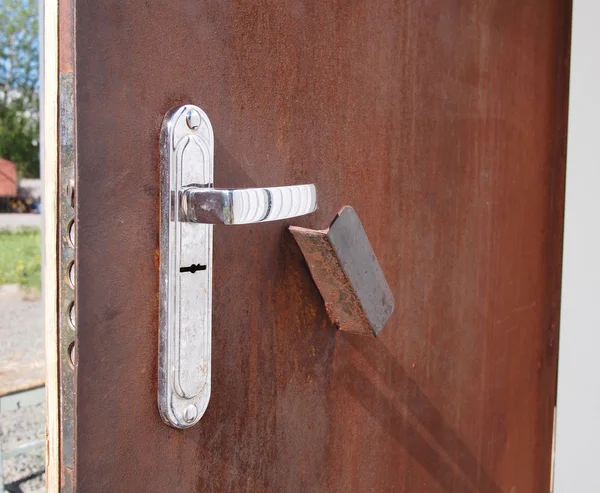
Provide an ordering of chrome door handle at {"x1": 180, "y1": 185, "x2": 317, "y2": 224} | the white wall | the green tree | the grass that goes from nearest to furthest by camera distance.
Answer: chrome door handle at {"x1": 180, "y1": 185, "x2": 317, "y2": 224}, the white wall, the grass, the green tree

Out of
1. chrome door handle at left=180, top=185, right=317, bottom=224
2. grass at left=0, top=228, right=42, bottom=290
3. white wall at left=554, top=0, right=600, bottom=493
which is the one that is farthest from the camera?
grass at left=0, top=228, right=42, bottom=290

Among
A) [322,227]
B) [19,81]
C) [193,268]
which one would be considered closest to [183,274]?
[193,268]

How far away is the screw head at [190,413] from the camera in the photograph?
1.38 feet

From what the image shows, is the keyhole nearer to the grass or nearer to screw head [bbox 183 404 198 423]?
screw head [bbox 183 404 198 423]

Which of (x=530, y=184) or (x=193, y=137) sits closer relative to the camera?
(x=193, y=137)

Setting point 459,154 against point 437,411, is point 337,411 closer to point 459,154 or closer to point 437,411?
point 437,411

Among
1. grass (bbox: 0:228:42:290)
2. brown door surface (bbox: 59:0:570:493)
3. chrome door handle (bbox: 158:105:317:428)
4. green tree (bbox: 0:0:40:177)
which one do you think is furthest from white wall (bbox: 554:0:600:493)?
green tree (bbox: 0:0:40:177)

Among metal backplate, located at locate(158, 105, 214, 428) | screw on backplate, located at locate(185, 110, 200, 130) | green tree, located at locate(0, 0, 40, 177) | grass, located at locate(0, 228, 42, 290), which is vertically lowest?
A: grass, located at locate(0, 228, 42, 290)

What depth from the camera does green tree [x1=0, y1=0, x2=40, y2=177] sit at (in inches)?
235

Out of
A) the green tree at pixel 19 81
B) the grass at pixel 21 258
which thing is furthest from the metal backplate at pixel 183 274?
the green tree at pixel 19 81

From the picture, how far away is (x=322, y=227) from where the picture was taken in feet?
1.81

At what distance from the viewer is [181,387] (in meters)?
0.41

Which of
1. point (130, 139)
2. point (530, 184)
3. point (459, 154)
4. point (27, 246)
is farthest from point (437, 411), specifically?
point (27, 246)

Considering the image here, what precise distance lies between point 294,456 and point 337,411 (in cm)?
7
